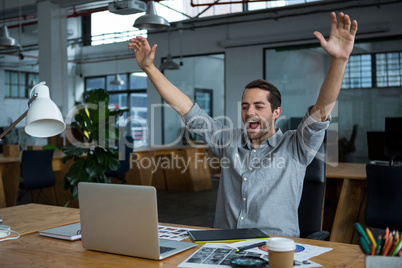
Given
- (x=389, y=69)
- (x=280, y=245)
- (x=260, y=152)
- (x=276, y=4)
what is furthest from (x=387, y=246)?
(x=276, y=4)

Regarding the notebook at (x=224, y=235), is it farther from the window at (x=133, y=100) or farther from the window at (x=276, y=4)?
the window at (x=133, y=100)

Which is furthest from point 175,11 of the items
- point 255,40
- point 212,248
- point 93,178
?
point 212,248

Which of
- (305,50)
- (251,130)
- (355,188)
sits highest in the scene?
(305,50)

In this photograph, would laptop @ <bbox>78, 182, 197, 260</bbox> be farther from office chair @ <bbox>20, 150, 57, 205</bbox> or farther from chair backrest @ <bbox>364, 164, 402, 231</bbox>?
office chair @ <bbox>20, 150, 57, 205</bbox>

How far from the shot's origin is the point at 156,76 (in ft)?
7.59

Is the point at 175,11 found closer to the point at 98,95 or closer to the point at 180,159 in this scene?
the point at 180,159

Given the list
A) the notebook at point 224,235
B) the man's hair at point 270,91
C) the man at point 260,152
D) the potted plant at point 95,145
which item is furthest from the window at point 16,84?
the notebook at point 224,235

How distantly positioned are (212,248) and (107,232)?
38cm

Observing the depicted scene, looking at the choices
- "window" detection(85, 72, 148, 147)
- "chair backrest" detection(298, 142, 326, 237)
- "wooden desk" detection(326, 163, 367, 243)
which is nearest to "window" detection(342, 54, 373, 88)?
"wooden desk" detection(326, 163, 367, 243)

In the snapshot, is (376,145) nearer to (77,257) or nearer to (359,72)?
(359,72)

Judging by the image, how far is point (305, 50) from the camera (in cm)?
872

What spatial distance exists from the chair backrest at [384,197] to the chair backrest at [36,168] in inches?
156

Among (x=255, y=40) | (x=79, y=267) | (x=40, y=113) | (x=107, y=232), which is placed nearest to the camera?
(x=79, y=267)

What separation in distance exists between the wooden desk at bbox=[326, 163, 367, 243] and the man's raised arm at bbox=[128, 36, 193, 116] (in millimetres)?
2238
